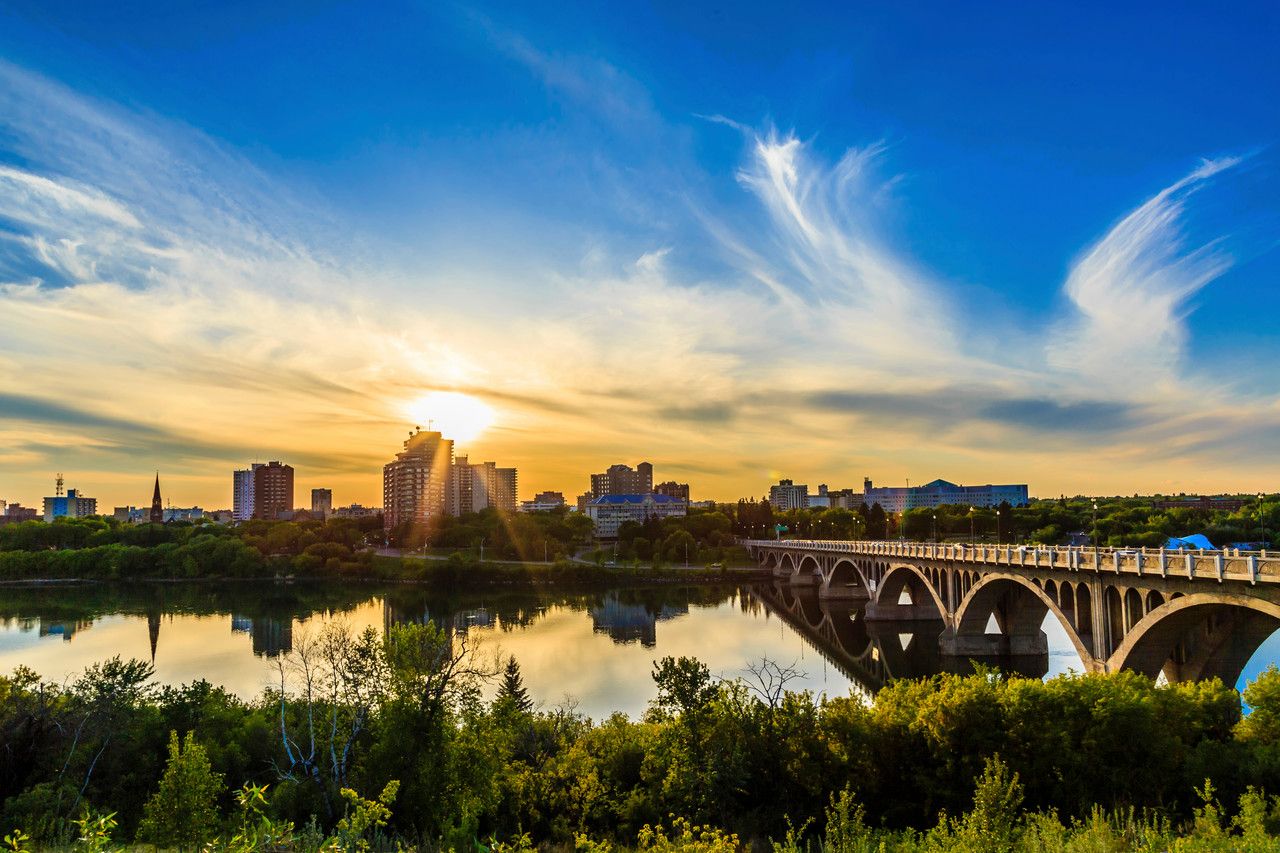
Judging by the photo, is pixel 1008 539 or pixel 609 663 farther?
pixel 1008 539

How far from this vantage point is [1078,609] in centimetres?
3503

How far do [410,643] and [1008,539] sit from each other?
11370 centimetres

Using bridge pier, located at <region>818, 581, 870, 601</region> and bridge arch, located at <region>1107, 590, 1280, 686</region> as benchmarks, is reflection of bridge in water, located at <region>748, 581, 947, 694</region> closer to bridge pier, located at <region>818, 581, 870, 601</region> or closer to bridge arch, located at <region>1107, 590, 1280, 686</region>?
bridge pier, located at <region>818, 581, 870, 601</region>

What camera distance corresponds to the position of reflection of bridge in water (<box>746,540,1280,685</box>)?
87.8 ft

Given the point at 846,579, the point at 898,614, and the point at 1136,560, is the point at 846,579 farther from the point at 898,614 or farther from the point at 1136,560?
the point at 1136,560

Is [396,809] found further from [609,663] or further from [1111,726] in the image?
[609,663]

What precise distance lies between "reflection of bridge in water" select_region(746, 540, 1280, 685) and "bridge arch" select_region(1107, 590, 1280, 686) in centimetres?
4

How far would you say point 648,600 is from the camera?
299 ft

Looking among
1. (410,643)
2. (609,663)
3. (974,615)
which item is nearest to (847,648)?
(974,615)

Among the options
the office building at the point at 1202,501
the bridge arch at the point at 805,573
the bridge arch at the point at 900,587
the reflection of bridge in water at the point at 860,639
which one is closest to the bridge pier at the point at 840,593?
the reflection of bridge in water at the point at 860,639

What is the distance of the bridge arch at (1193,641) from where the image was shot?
28234 millimetres

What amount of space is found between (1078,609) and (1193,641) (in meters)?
5.08

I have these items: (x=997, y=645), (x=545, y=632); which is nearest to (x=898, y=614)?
(x=997, y=645)

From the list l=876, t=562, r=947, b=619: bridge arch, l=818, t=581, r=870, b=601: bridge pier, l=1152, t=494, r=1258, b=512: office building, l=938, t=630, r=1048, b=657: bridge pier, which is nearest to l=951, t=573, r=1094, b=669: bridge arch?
l=938, t=630, r=1048, b=657: bridge pier
